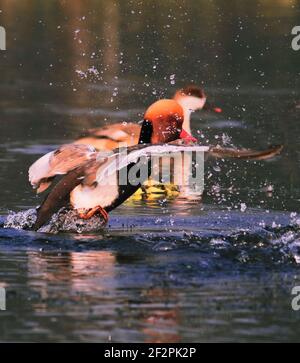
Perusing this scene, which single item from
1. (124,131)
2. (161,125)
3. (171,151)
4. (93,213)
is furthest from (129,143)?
(171,151)

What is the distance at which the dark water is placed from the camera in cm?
876

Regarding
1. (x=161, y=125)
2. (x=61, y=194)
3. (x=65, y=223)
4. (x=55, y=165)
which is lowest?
(x=65, y=223)

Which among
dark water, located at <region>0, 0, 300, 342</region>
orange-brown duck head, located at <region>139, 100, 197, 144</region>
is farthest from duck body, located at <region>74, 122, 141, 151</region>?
orange-brown duck head, located at <region>139, 100, 197, 144</region>

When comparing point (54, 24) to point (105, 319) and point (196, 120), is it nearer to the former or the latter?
point (196, 120)

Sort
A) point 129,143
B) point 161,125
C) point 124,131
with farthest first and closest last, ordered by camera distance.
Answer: point 124,131 → point 129,143 → point 161,125

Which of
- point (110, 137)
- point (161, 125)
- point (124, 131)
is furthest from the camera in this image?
point (124, 131)

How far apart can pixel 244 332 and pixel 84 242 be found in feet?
9.31

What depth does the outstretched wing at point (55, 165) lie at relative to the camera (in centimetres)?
1141

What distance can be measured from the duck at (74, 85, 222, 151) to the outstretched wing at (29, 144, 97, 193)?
1.28 meters

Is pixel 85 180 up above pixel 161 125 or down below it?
below

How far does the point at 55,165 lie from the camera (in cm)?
1145

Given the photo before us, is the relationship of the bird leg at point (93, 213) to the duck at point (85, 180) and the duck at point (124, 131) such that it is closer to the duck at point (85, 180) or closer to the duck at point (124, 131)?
the duck at point (85, 180)

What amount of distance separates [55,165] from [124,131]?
2495mm

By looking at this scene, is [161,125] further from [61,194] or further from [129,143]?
[129,143]
